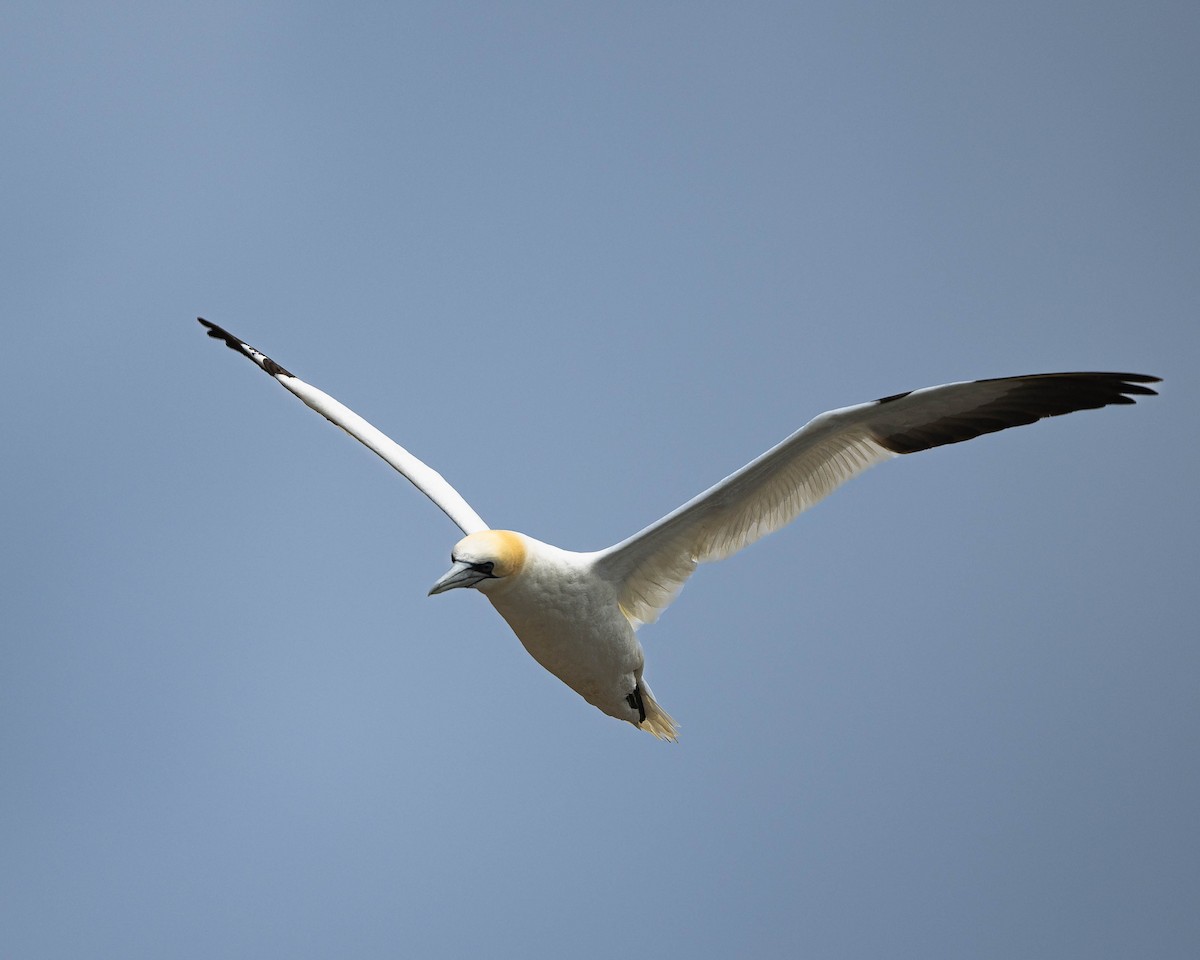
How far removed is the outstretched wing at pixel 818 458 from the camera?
31.1 ft

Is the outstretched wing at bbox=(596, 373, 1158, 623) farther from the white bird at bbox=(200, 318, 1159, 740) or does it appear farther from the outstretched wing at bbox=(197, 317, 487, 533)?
the outstretched wing at bbox=(197, 317, 487, 533)

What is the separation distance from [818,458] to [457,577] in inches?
99.0

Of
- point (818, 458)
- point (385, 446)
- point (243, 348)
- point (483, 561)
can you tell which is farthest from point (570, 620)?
point (243, 348)

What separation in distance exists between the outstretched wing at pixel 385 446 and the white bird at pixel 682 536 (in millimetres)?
44

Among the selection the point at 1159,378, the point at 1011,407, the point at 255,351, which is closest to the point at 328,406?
the point at 255,351

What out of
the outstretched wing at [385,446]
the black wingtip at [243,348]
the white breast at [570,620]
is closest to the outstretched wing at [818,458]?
the white breast at [570,620]

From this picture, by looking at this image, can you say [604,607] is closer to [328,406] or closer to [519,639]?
[519,639]

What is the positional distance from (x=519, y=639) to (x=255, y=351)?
4.43m

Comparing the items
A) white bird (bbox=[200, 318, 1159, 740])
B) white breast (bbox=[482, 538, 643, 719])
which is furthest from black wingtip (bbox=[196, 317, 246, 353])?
white breast (bbox=[482, 538, 643, 719])

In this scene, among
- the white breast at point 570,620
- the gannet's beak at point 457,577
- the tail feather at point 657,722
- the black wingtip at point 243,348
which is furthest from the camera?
the black wingtip at point 243,348

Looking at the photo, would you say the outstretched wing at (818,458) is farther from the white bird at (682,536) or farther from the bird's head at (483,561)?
the bird's head at (483,561)

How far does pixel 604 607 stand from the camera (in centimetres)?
1027

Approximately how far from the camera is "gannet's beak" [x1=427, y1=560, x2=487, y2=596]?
945 cm

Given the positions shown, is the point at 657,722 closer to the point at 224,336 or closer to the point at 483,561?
the point at 483,561
